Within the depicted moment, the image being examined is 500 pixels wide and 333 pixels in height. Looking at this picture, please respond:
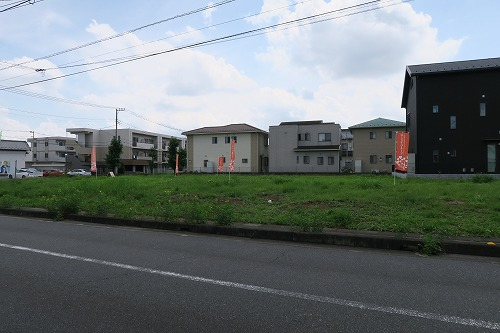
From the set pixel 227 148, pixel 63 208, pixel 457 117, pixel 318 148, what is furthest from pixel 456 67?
pixel 63 208

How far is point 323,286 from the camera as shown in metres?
4.31

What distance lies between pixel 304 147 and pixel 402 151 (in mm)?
28302

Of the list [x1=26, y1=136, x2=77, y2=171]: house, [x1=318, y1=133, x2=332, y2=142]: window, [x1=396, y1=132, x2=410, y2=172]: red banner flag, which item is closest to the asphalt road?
[x1=396, y1=132, x2=410, y2=172]: red banner flag

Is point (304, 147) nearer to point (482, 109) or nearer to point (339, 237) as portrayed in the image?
point (482, 109)

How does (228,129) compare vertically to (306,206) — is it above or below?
above

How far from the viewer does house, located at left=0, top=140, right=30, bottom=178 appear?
41.6 metres

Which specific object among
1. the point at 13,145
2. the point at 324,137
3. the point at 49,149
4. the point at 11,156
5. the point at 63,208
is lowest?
the point at 63,208

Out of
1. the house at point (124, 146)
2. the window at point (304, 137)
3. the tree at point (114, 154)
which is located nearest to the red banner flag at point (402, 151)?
the window at point (304, 137)

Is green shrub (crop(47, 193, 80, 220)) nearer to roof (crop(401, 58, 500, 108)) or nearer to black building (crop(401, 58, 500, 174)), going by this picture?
black building (crop(401, 58, 500, 174))

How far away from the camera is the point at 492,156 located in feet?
86.0

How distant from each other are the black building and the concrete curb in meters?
23.9

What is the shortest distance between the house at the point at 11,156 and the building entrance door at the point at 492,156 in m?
47.4

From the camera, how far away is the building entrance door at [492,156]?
25984mm

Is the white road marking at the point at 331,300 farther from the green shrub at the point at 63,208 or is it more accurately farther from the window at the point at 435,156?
the window at the point at 435,156
